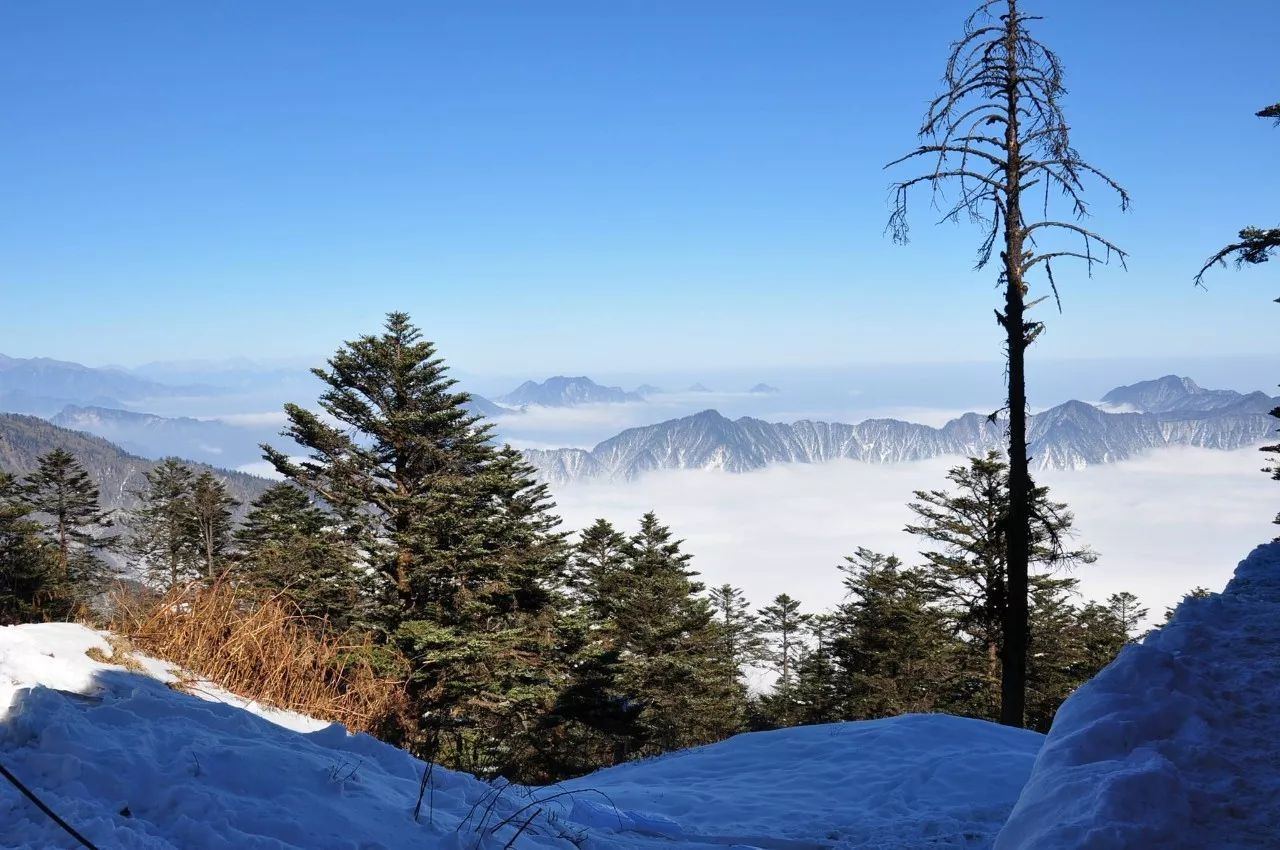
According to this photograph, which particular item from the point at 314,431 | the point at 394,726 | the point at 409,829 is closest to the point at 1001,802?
the point at 409,829

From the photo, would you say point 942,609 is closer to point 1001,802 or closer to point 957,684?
point 957,684

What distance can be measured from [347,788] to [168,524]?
4287 centimetres

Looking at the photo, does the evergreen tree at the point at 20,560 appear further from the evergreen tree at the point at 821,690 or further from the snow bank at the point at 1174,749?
the evergreen tree at the point at 821,690

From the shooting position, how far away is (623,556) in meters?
36.3

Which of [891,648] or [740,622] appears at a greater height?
[891,648]

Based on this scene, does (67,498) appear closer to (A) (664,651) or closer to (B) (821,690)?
(A) (664,651)

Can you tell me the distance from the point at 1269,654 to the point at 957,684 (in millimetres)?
28906

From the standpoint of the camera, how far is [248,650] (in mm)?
6445

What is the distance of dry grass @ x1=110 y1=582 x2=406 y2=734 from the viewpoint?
6.12m

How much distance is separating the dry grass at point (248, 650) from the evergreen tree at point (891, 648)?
25753mm

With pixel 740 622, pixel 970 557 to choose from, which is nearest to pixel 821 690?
pixel 970 557

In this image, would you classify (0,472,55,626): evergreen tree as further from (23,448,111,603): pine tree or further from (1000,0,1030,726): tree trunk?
(1000,0,1030,726): tree trunk

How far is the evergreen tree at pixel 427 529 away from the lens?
1852 cm

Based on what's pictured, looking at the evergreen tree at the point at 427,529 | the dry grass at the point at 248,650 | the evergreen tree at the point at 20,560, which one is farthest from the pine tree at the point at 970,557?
the evergreen tree at the point at 20,560
